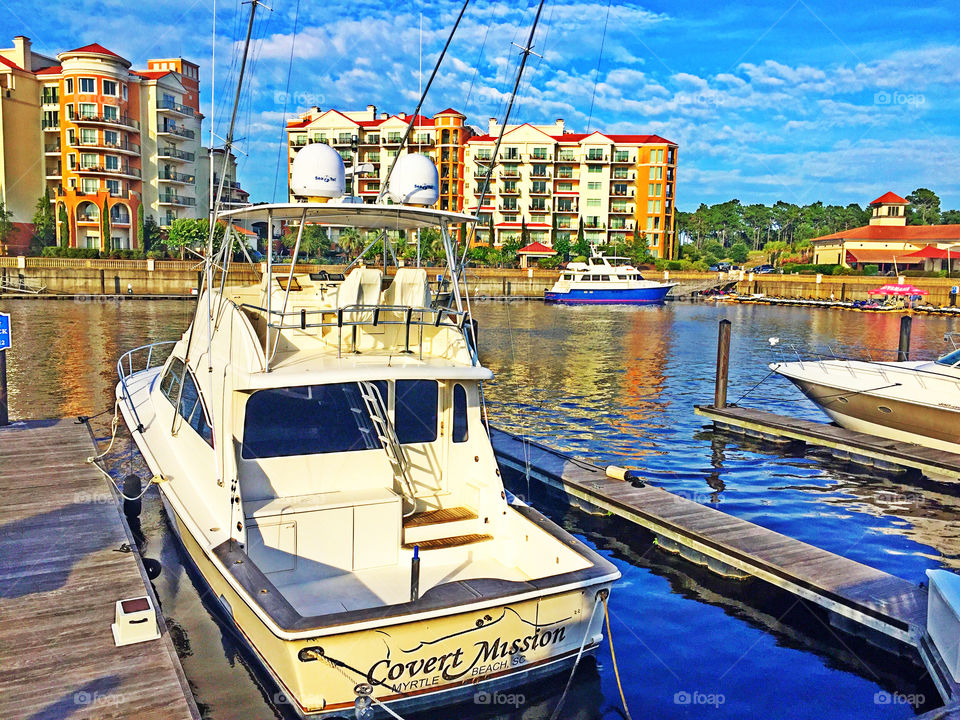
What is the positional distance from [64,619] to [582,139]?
95216 millimetres

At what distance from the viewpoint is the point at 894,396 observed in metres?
17.7

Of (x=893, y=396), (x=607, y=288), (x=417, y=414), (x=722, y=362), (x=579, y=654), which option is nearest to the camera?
(x=579, y=654)

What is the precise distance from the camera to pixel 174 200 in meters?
80.6

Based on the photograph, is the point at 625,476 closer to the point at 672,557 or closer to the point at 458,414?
the point at 672,557

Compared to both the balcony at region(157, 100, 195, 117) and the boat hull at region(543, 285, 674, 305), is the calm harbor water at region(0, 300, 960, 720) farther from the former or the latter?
the balcony at region(157, 100, 195, 117)

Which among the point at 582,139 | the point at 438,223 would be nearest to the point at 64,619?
the point at 438,223

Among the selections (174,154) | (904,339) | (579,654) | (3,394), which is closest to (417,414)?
(579,654)

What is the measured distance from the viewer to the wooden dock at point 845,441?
1570 cm

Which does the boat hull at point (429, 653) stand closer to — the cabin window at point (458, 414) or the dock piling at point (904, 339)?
the cabin window at point (458, 414)

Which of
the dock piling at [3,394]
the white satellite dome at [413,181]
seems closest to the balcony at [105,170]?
the dock piling at [3,394]

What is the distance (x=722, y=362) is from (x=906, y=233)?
89.5 metres

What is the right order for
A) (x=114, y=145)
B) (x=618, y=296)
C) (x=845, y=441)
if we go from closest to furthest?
(x=845, y=441) → (x=618, y=296) → (x=114, y=145)

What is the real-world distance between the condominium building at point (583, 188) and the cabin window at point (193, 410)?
84129 mm

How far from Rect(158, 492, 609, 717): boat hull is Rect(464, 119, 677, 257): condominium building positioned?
287ft
